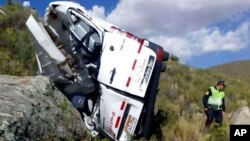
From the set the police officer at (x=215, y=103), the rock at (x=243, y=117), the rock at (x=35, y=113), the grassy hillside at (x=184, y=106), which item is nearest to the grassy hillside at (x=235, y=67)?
the grassy hillside at (x=184, y=106)

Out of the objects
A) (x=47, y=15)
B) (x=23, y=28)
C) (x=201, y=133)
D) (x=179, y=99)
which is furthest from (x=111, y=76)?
(x=23, y=28)

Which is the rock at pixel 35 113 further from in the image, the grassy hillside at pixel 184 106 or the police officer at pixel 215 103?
the police officer at pixel 215 103

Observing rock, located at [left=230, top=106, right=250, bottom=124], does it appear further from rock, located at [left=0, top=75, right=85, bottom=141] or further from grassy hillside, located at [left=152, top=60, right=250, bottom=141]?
rock, located at [left=0, top=75, right=85, bottom=141]

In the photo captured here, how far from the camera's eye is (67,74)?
1010 centimetres

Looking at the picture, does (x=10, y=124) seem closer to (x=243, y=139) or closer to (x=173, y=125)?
(x=243, y=139)

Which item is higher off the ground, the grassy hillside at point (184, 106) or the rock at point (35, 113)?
the grassy hillside at point (184, 106)

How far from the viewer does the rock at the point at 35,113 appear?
709 cm

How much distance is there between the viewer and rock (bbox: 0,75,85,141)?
7.09 m

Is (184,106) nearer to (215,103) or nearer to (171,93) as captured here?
(171,93)

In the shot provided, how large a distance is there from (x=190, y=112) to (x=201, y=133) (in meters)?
2.38

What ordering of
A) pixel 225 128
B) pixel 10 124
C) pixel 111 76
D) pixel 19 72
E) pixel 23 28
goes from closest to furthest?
pixel 10 124, pixel 111 76, pixel 225 128, pixel 19 72, pixel 23 28

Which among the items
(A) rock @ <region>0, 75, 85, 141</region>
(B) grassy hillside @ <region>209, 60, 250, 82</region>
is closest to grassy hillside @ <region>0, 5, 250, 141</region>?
(A) rock @ <region>0, 75, 85, 141</region>

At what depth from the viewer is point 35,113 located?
7.82 meters

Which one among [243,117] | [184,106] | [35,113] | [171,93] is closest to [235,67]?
[171,93]
